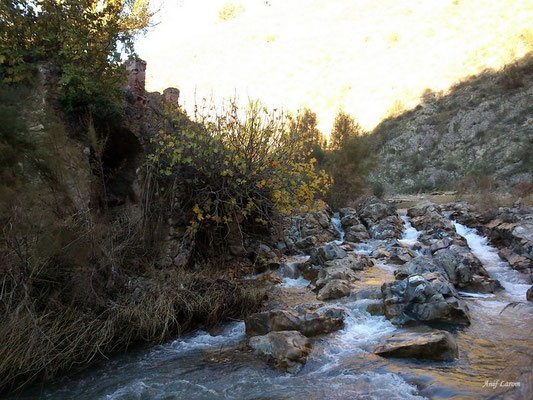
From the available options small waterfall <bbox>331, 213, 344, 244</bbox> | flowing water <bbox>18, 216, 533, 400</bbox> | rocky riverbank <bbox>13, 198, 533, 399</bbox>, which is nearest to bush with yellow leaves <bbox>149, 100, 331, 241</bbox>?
rocky riverbank <bbox>13, 198, 533, 399</bbox>

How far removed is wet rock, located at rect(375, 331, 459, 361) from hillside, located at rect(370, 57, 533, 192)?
15.0 m

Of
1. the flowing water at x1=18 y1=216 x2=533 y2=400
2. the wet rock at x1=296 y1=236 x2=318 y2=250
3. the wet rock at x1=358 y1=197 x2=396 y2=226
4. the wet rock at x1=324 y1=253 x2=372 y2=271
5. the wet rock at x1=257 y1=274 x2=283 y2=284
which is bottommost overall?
the flowing water at x1=18 y1=216 x2=533 y2=400

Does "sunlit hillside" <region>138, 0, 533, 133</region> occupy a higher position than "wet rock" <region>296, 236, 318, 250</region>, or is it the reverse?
"sunlit hillside" <region>138, 0, 533, 133</region>

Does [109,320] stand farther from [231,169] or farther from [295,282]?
[295,282]

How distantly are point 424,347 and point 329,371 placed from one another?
1073 mm

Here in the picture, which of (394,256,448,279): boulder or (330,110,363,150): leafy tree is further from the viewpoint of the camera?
(330,110,363,150): leafy tree

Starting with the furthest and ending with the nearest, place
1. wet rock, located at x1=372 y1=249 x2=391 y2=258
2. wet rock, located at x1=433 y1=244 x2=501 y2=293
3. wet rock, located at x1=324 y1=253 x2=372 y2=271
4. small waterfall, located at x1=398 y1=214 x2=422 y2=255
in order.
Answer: small waterfall, located at x1=398 y1=214 x2=422 y2=255 < wet rock, located at x1=372 y1=249 x2=391 y2=258 < wet rock, located at x1=324 y1=253 x2=372 y2=271 < wet rock, located at x1=433 y1=244 x2=501 y2=293

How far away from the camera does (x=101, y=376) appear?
4203 millimetres

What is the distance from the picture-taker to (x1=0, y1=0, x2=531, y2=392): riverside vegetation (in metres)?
4.33

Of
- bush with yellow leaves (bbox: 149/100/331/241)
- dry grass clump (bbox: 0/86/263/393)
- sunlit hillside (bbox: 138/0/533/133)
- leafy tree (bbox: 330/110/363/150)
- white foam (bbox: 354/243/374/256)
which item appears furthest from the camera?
sunlit hillside (bbox: 138/0/533/133)

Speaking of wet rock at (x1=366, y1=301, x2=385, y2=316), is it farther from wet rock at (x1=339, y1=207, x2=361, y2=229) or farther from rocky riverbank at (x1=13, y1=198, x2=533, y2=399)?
wet rock at (x1=339, y1=207, x2=361, y2=229)

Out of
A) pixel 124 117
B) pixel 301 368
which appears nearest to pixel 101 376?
pixel 301 368

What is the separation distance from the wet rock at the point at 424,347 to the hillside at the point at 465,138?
15.0 m

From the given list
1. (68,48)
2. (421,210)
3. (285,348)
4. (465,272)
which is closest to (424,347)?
(285,348)
